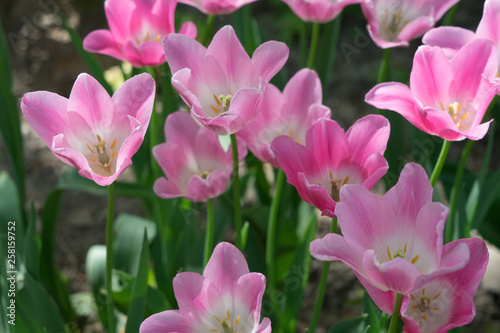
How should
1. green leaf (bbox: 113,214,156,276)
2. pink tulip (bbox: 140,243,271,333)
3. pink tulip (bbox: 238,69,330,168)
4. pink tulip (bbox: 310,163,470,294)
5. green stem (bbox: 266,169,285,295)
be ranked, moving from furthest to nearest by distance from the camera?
green leaf (bbox: 113,214,156,276) → green stem (bbox: 266,169,285,295) → pink tulip (bbox: 238,69,330,168) → pink tulip (bbox: 140,243,271,333) → pink tulip (bbox: 310,163,470,294)

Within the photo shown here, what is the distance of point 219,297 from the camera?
0.89 meters

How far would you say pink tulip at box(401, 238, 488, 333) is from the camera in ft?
2.62

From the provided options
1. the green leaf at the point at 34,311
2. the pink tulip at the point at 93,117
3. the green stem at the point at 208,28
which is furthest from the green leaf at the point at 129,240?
the pink tulip at the point at 93,117

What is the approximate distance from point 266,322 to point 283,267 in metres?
0.89

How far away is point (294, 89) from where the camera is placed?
3.72ft

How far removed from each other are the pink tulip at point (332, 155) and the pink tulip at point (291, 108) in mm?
146

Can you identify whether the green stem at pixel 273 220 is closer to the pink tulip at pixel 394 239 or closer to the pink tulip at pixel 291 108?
the pink tulip at pixel 291 108

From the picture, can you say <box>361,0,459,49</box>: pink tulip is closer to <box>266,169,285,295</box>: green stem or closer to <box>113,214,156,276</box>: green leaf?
<box>266,169,285,295</box>: green stem

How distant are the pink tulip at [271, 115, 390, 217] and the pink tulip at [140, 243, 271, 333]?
150 mm

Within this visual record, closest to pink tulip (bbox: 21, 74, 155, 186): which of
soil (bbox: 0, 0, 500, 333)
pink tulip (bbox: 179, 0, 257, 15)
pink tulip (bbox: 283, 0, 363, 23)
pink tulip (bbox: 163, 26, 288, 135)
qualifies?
pink tulip (bbox: 163, 26, 288, 135)

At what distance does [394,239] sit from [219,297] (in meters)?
0.27

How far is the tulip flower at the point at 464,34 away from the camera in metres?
Result: 1.00

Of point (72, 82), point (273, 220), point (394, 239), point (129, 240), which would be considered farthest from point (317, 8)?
point (72, 82)

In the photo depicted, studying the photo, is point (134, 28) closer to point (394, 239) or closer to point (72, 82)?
point (394, 239)
